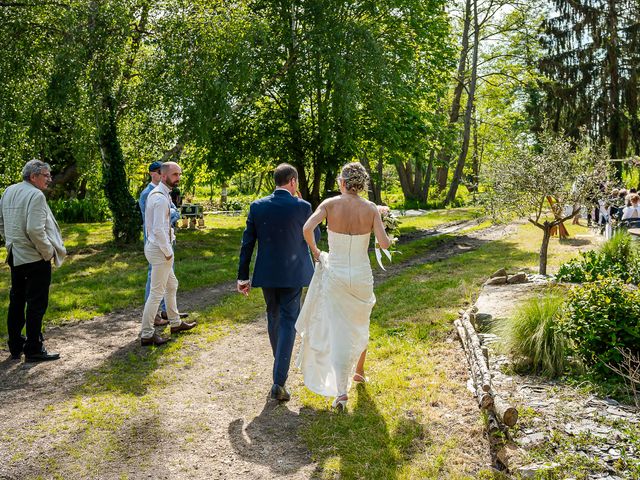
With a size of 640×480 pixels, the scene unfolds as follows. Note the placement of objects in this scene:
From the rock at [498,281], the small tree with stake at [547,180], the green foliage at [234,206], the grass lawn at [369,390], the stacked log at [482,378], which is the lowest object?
the grass lawn at [369,390]

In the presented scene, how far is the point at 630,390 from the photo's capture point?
5371mm

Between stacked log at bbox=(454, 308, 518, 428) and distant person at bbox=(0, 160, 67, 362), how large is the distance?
491cm

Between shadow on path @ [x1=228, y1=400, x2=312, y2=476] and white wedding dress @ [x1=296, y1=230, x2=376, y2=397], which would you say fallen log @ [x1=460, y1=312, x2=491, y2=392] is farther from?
shadow on path @ [x1=228, y1=400, x2=312, y2=476]

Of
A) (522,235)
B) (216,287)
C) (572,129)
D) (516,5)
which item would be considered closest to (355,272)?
(216,287)

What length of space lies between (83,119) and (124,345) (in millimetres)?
7591

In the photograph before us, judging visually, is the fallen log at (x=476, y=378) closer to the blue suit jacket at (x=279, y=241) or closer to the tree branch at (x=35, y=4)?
the blue suit jacket at (x=279, y=241)

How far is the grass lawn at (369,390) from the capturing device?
4.68 m

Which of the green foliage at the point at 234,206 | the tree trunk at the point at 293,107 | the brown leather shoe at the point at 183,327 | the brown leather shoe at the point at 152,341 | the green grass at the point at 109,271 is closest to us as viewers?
the brown leather shoe at the point at 152,341

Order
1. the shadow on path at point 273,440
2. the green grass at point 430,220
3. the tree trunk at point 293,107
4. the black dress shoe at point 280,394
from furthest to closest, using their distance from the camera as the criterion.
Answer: the green grass at point 430,220, the tree trunk at point 293,107, the black dress shoe at point 280,394, the shadow on path at point 273,440

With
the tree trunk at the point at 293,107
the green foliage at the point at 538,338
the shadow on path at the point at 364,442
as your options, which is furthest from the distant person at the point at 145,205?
the tree trunk at the point at 293,107

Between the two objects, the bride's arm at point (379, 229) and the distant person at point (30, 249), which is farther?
the distant person at point (30, 249)

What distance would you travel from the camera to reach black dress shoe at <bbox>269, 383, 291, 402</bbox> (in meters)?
5.91

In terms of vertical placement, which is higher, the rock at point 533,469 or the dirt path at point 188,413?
the rock at point 533,469

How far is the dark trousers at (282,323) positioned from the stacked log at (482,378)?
183 centimetres
